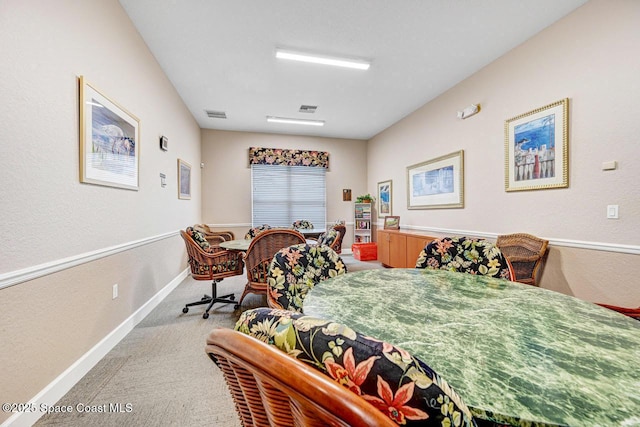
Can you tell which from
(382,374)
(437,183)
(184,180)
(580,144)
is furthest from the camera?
(184,180)

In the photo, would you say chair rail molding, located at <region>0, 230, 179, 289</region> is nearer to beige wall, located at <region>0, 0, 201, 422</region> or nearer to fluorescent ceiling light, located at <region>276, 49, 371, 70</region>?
beige wall, located at <region>0, 0, 201, 422</region>

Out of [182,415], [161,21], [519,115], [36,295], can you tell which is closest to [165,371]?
[182,415]

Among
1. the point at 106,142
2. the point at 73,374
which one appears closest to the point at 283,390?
the point at 73,374

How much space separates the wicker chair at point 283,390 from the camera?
35 cm

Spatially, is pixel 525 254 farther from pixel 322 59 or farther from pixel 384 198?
pixel 384 198

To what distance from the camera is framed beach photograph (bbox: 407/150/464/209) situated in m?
3.70

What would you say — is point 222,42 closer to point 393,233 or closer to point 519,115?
point 519,115

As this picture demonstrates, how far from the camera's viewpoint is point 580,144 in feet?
7.52

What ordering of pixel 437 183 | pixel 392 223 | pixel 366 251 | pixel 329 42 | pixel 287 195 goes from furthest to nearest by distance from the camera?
pixel 287 195 → pixel 366 251 → pixel 392 223 → pixel 437 183 → pixel 329 42

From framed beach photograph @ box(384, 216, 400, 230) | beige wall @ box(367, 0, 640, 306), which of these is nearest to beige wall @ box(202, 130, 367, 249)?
framed beach photograph @ box(384, 216, 400, 230)

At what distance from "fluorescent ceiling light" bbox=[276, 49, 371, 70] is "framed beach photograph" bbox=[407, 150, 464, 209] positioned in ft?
6.05

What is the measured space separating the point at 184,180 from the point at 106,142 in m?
2.30

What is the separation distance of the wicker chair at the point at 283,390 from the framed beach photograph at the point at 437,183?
12.5 feet

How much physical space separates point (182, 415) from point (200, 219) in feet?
14.8
